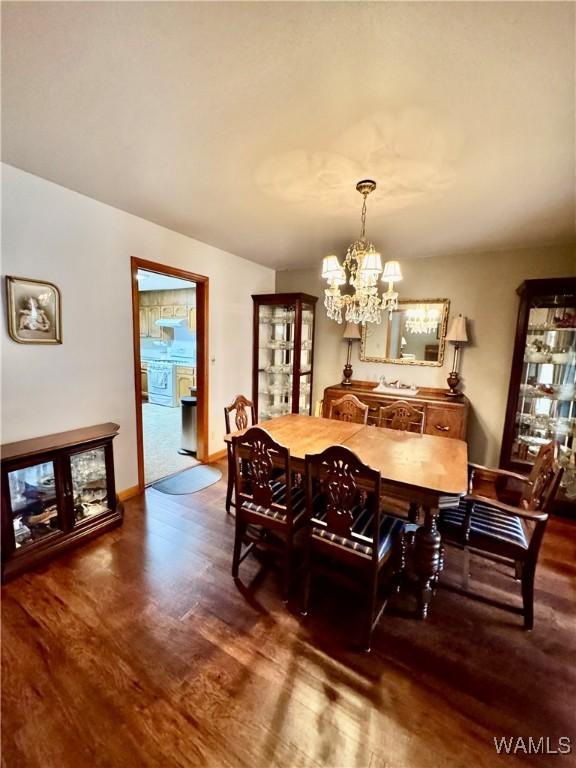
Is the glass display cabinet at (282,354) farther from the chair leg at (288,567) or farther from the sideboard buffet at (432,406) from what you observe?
the chair leg at (288,567)

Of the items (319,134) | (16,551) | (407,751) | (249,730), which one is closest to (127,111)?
(319,134)

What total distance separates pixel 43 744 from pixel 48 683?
25 cm

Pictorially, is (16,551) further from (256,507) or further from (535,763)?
(535,763)

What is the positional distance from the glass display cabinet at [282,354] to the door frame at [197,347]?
881 mm

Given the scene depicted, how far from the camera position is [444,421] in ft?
11.0

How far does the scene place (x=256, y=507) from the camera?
198 centimetres

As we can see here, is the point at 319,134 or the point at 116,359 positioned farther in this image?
the point at 116,359

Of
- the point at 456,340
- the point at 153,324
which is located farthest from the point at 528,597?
the point at 153,324

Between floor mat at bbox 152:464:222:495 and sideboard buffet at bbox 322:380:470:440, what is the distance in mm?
1505

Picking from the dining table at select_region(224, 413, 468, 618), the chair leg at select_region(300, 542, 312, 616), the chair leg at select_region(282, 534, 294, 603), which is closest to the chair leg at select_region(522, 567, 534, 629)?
the dining table at select_region(224, 413, 468, 618)

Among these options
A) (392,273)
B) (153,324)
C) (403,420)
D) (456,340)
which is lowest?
(403,420)

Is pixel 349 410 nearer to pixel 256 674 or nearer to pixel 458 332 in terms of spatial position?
pixel 458 332

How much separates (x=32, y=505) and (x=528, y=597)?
310 centimetres

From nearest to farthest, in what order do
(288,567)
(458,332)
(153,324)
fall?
1. (288,567)
2. (458,332)
3. (153,324)
